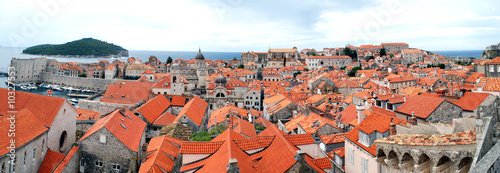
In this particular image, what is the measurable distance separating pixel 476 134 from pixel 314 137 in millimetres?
7724

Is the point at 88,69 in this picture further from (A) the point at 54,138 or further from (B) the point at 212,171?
(B) the point at 212,171

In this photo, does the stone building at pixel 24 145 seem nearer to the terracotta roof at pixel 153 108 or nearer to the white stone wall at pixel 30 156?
the white stone wall at pixel 30 156

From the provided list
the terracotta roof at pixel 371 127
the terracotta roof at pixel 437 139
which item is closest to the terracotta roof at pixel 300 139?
the terracotta roof at pixel 371 127

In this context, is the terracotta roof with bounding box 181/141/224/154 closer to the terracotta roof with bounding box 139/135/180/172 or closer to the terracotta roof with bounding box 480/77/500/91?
the terracotta roof with bounding box 139/135/180/172

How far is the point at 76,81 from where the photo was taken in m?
97.1

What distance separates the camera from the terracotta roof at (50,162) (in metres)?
19.1

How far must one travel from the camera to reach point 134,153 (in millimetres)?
18188

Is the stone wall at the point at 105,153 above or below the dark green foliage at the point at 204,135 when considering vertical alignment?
below

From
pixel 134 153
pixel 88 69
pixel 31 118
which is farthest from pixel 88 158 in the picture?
pixel 88 69

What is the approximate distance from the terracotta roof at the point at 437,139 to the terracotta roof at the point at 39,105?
74.8 feet

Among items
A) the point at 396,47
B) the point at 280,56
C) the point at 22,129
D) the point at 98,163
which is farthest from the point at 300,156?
the point at 396,47

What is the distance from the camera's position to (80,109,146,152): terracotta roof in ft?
61.5

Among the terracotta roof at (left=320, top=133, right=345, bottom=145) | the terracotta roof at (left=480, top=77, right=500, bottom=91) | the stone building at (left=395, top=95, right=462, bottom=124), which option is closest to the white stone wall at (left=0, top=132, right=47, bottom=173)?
the terracotta roof at (left=320, top=133, right=345, bottom=145)

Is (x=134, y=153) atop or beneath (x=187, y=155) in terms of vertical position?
beneath
